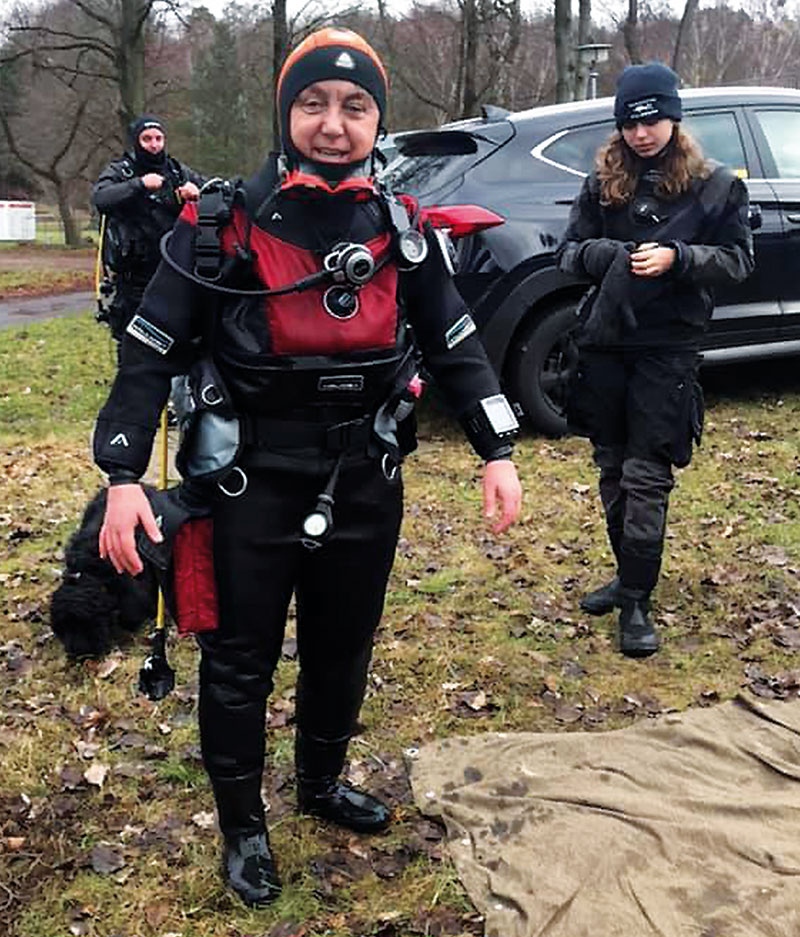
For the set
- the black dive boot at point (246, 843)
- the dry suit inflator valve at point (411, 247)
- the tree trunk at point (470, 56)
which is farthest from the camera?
the tree trunk at point (470, 56)

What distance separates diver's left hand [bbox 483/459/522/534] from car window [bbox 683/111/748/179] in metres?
5.11

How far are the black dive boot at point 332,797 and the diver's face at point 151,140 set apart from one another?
5724 mm

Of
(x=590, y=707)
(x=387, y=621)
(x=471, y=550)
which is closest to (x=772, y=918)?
(x=590, y=707)

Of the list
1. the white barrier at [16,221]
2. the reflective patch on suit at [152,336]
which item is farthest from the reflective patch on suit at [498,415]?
the white barrier at [16,221]

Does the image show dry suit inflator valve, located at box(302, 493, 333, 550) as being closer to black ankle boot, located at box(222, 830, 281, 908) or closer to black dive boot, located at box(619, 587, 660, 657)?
black ankle boot, located at box(222, 830, 281, 908)

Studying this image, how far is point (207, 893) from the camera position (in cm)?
288

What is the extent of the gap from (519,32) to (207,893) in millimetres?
25146

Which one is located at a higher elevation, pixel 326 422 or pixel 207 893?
pixel 326 422

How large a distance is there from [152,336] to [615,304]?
6.92ft

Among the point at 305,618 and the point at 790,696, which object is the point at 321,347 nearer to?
the point at 305,618

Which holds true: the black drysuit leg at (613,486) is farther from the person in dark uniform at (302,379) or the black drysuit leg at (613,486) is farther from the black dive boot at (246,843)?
the black dive boot at (246,843)

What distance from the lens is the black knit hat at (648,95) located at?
12.5 ft

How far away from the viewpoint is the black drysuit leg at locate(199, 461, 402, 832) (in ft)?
8.36

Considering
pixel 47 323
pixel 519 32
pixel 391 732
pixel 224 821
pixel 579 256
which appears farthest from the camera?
pixel 519 32
